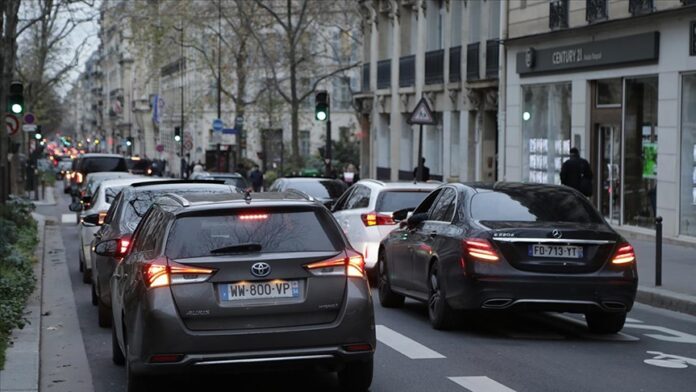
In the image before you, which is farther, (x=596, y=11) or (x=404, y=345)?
(x=596, y=11)

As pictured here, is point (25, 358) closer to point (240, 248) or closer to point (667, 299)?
point (240, 248)

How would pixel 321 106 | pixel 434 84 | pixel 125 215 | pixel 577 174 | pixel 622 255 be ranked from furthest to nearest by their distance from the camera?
pixel 434 84
pixel 321 106
pixel 577 174
pixel 125 215
pixel 622 255

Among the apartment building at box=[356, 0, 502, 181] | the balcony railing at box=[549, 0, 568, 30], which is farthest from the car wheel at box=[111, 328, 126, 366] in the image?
the apartment building at box=[356, 0, 502, 181]

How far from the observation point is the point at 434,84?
137ft

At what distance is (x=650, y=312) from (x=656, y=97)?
11204 millimetres

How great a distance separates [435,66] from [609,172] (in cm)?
1393

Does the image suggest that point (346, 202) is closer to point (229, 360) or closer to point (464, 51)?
point (229, 360)

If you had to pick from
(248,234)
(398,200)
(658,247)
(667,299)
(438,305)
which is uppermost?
(248,234)

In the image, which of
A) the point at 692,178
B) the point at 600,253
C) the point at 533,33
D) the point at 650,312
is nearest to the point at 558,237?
the point at 600,253

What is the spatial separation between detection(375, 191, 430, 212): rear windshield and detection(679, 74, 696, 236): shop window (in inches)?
323

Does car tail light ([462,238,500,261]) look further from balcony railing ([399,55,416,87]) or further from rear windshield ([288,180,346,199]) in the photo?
balcony railing ([399,55,416,87])

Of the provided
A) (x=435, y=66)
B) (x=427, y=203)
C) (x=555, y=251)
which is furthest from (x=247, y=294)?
(x=435, y=66)

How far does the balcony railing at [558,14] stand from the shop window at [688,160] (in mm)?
5495

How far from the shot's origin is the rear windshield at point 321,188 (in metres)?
25.6
